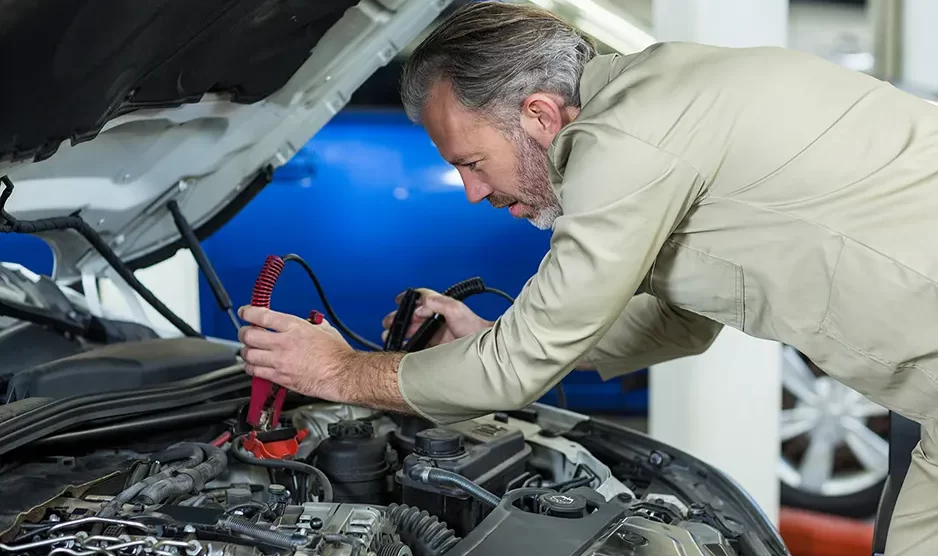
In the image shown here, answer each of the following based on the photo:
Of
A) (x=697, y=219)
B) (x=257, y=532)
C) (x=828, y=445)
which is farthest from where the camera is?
(x=828, y=445)

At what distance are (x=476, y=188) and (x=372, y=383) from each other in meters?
0.40

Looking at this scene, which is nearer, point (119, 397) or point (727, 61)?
point (727, 61)

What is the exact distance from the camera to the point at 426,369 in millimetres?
1348

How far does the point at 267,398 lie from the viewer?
61.4 inches

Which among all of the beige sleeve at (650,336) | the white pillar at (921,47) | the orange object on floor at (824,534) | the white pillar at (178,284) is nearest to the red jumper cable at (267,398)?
the beige sleeve at (650,336)

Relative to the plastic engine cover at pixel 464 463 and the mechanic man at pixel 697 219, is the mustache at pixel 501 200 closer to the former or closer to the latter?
Result: the mechanic man at pixel 697 219

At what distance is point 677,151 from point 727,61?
0.67 ft

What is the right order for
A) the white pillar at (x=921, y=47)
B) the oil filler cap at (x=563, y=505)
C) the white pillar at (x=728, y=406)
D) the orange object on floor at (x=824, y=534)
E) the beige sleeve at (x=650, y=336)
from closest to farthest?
the oil filler cap at (x=563, y=505), the beige sleeve at (x=650, y=336), the white pillar at (x=728, y=406), the orange object on floor at (x=824, y=534), the white pillar at (x=921, y=47)

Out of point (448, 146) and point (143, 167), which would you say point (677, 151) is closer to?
point (448, 146)

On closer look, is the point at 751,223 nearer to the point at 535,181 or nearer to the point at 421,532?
the point at 535,181

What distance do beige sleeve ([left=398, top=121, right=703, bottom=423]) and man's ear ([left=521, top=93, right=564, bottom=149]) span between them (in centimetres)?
10

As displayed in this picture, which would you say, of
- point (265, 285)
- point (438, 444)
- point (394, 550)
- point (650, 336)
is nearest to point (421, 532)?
point (394, 550)

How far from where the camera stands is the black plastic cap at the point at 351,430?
1.54m

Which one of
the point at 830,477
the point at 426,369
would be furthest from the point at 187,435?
the point at 830,477
